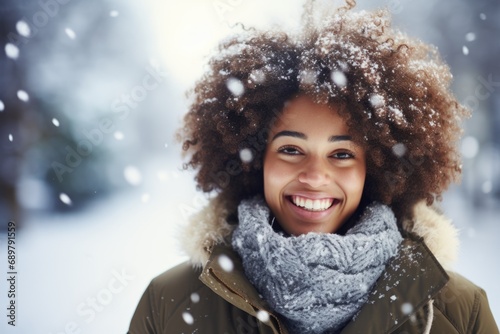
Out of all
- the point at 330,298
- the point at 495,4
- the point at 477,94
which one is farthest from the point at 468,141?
the point at 330,298

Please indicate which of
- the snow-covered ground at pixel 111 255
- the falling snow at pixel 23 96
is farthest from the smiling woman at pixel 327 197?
the falling snow at pixel 23 96

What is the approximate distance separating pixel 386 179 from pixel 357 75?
0.44 meters

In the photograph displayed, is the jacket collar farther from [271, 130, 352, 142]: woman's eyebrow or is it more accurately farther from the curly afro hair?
[271, 130, 352, 142]: woman's eyebrow

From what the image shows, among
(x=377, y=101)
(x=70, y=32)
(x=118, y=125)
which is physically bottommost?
(x=377, y=101)

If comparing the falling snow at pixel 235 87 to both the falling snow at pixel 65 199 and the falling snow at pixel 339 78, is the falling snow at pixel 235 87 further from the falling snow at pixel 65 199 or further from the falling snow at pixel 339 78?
the falling snow at pixel 65 199

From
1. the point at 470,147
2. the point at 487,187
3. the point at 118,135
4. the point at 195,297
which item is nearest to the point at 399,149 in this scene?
the point at 195,297

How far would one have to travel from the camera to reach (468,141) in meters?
5.70

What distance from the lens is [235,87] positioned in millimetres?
2035

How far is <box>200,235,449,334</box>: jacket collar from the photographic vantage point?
162cm

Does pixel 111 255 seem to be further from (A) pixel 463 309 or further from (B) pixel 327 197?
(A) pixel 463 309

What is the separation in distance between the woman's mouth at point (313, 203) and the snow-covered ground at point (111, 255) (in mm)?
1641

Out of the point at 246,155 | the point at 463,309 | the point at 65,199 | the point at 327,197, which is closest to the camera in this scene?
the point at 463,309

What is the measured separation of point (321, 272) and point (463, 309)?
53 cm

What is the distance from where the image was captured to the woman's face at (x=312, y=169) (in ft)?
5.94
